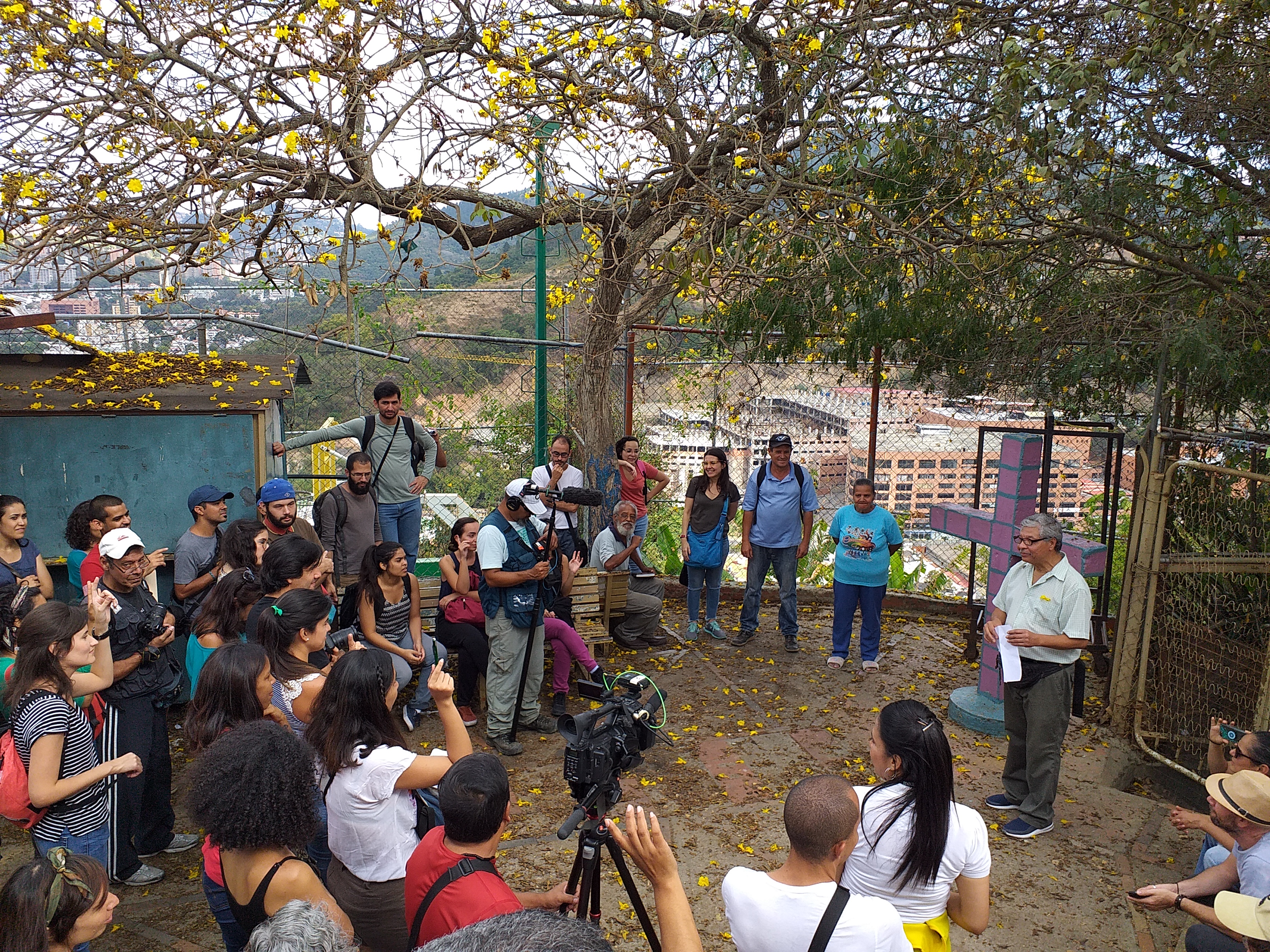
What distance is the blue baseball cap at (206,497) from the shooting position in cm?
541

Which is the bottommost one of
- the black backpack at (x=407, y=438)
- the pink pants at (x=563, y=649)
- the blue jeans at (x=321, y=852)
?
the pink pants at (x=563, y=649)

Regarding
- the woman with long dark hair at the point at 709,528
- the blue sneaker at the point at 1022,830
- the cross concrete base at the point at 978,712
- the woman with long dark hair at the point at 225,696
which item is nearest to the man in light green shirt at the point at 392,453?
the woman with long dark hair at the point at 709,528

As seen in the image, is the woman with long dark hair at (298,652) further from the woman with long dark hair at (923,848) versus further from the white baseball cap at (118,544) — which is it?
the woman with long dark hair at (923,848)

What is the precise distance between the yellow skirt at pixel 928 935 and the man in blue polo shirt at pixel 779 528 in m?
4.72

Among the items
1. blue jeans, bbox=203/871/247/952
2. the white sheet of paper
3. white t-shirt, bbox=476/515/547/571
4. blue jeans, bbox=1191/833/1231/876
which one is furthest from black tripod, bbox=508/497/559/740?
blue jeans, bbox=1191/833/1231/876

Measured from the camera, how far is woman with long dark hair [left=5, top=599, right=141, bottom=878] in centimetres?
333

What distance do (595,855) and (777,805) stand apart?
2727 millimetres

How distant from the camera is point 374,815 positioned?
300cm

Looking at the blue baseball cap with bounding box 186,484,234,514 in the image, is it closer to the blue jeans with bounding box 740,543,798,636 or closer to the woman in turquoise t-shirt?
the blue jeans with bounding box 740,543,798,636

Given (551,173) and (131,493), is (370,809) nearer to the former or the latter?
(131,493)

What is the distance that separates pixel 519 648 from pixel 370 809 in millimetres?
2709

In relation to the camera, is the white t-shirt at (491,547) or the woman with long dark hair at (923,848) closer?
the woman with long dark hair at (923,848)

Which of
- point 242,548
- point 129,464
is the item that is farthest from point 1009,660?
point 129,464

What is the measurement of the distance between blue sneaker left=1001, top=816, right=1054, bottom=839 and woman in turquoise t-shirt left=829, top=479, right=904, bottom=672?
2.27 metres
